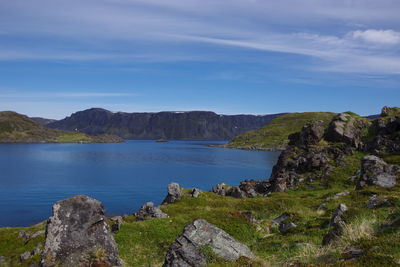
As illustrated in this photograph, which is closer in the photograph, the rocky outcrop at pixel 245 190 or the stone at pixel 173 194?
the stone at pixel 173 194

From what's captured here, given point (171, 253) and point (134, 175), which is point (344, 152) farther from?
point (134, 175)

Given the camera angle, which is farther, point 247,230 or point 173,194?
point 173,194

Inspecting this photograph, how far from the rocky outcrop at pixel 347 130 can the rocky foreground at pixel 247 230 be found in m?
8.70

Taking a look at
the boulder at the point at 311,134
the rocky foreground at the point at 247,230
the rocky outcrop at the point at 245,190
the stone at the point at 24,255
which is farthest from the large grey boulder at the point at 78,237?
the boulder at the point at 311,134

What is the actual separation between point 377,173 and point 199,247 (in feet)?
129

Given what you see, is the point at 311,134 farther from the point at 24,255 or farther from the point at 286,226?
the point at 24,255

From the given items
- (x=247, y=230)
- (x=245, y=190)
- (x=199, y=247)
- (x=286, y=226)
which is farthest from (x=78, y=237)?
(x=245, y=190)

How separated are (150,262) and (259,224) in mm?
12215

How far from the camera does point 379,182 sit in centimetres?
4222

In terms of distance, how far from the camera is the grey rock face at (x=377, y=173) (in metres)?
42.3

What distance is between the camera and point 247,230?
28031 millimetres

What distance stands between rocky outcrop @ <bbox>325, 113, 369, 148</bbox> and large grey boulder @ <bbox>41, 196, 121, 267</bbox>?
6900 cm

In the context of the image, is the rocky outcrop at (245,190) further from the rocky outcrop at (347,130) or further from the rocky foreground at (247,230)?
the rocky outcrop at (347,130)

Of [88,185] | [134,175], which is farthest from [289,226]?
[134,175]
